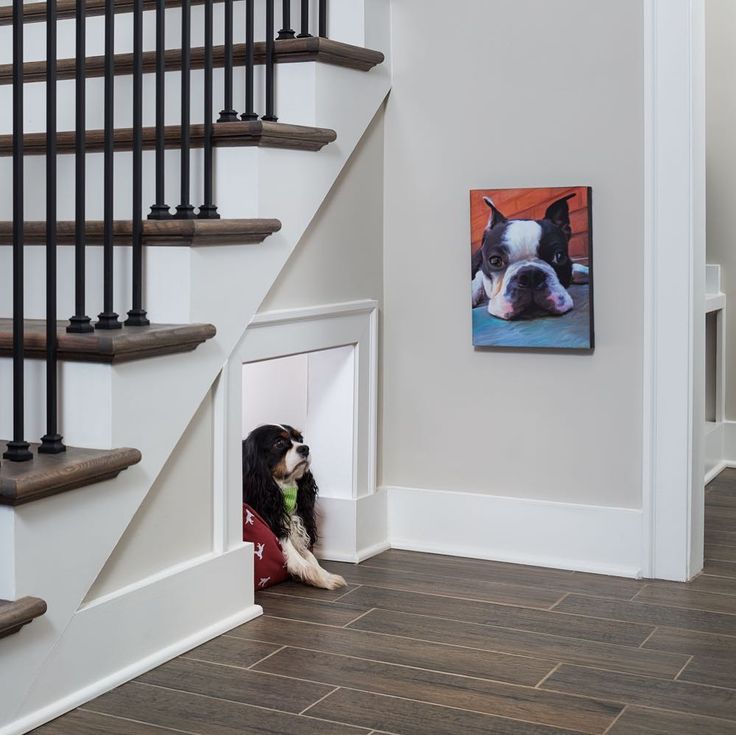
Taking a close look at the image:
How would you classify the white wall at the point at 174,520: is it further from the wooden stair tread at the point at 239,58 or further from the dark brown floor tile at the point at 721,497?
the dark brown floor tile at the point at 721,497

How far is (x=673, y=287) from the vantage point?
9.57 feet

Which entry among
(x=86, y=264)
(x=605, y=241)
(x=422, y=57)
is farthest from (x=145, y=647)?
(x=422, y=57)

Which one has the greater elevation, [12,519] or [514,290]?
[514,290]

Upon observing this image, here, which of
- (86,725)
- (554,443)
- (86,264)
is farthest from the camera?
(554,443)

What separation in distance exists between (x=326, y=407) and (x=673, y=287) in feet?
3.32

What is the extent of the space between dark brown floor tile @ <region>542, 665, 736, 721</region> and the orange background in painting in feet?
3.81

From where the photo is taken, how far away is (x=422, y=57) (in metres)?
3.21

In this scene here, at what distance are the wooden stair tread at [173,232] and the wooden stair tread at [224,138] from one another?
20cm

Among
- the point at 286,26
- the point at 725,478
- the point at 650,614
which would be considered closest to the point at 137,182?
→ the point at 286,26

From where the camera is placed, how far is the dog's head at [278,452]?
2945 mm

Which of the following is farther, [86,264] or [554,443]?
[554,443]

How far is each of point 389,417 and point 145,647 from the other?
3.95 ft

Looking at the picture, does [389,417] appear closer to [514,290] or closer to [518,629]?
[514,290]

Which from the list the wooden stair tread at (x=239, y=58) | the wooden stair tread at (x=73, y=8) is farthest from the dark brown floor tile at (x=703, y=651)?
the wooden stair tread at (x=73, y=8)
